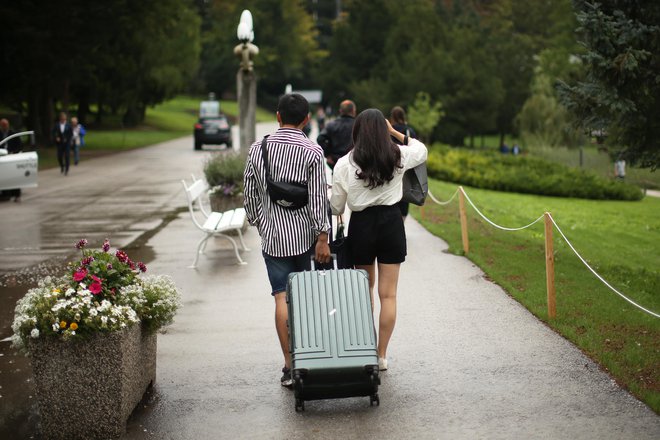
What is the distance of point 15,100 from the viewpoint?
149 feet

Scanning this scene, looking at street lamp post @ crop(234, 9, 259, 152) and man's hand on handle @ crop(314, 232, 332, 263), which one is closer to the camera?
man's hand on handle @ crop(314, 232, 332, 263)

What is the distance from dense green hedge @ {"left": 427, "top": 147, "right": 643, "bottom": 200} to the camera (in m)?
29.2

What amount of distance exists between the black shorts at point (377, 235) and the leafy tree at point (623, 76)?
554 centimetres

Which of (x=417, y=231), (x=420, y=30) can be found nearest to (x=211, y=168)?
(x=417, y=231)

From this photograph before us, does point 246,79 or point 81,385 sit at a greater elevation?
point 246,79

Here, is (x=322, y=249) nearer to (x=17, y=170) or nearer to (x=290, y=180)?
(x=290, y=180)

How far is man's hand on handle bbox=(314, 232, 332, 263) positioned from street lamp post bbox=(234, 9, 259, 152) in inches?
474

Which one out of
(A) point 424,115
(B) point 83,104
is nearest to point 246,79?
(A) point 424,115

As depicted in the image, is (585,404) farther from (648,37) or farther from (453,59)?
(453,59)

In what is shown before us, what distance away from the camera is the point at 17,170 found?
20.7 meters

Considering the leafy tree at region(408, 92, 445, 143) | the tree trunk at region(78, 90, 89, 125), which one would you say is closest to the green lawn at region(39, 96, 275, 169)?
the tree trunk at region(78, 90, 89, 125)

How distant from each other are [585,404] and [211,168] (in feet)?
33.3

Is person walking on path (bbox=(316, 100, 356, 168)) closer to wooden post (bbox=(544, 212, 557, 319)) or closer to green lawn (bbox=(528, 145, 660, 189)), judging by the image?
wooden post (bbox=(544, 212, 557, 319))

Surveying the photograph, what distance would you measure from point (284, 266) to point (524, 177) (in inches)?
997
